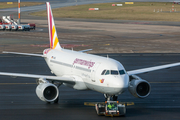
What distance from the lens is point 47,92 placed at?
1042 inches

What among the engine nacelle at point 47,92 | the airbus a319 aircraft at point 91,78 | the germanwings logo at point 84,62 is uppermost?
the germanwings logo at point 84,62

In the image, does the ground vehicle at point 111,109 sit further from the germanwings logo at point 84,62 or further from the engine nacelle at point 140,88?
the germanwings logo at point 84,62

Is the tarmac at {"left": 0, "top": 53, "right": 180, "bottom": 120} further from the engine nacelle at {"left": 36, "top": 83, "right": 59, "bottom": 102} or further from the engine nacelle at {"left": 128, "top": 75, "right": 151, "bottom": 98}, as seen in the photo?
the engine nacelle at {"left": 128, "top": 75, "right": 151, "bottom": 98}

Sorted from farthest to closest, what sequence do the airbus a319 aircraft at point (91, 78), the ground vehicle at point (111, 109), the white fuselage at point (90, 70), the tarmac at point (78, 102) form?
the tarmac at point (78, 102) → the airbus a319 aircraft at point (91, 78) → the white fuselage at point (90, 70) → the ground vehicle at point (111, 109)

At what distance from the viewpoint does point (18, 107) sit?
2720 cm

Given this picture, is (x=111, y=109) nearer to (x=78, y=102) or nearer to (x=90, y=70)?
(x=90, y=70)

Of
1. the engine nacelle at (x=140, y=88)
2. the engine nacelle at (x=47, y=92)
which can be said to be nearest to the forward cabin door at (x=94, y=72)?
the engine nacelle at (x=47, y=92)

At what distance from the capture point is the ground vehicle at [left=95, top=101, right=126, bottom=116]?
24.1 metres

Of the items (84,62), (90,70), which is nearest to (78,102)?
(84,62)

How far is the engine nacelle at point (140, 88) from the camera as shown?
2670 cm

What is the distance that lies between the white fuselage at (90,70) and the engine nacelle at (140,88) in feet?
6.74

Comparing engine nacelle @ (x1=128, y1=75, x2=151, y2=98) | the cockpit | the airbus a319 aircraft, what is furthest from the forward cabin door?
engine nacelle @ (x1=128, y1=75, x2=151, y2=98)

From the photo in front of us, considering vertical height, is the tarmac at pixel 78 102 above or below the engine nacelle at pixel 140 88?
below

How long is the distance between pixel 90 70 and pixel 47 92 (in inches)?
151
